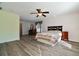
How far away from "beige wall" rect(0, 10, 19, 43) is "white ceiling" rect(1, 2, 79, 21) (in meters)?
0.16

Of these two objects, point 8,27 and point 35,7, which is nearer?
point 35,7

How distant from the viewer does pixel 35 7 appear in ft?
5.49

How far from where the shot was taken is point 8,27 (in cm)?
191

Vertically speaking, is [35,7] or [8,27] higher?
[35,7]

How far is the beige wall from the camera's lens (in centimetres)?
181

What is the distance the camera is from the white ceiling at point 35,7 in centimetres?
153

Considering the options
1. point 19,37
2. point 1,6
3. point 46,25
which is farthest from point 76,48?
point 1,6

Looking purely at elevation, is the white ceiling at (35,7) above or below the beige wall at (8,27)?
above

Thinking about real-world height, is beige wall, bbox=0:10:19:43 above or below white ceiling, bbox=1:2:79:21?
below

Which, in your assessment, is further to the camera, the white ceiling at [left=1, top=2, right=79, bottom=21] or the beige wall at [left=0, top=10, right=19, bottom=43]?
the beige wall at [left=0, top=10, right=19, bottom=43]

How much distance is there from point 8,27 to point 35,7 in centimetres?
75

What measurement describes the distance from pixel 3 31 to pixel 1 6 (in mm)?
515

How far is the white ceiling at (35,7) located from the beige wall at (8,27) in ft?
0.53

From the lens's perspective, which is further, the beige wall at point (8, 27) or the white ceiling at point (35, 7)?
the beige wall at point (8, 27)
